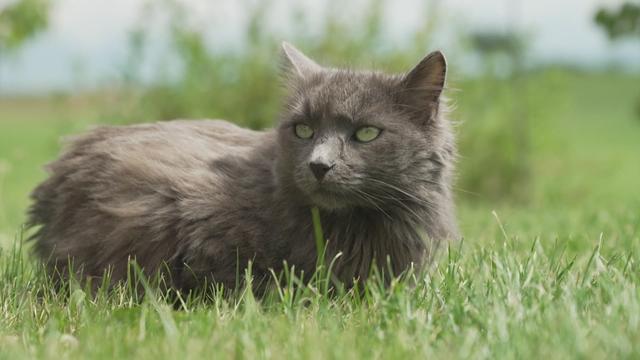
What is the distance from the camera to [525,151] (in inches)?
480

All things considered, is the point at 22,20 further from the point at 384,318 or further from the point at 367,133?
the point at 384,318

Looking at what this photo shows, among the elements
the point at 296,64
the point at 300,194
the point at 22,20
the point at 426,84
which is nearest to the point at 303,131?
the point at 300,194

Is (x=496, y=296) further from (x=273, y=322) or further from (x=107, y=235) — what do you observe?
(x=107, y=235)

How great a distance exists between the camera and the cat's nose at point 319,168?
11.2ft

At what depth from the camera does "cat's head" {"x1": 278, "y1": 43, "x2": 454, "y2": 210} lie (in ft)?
11.6

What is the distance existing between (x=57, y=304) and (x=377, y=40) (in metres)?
8.19

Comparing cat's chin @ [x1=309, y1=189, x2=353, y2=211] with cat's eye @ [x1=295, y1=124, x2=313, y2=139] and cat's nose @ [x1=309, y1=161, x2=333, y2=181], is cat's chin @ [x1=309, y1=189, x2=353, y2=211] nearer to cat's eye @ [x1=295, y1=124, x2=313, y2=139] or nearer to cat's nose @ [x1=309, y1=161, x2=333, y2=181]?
cat's nose @ [x1=309, y1=161, x2=333, y2=181]

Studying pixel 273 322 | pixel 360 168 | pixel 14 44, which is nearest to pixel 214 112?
pixel 14 44

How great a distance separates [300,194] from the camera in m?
3.69

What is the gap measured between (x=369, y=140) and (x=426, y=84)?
1.19ft

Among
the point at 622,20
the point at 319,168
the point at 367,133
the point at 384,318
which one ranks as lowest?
the point at 384,318

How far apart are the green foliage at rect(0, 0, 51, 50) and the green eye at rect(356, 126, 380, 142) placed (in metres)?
9.04

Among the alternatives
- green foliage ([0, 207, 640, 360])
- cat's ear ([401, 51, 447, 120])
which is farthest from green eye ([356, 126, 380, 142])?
green foliage ([0, 207, 640, 360])

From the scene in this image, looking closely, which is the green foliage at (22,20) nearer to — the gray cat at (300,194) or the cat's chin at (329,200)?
the gray cat at (300,194)
